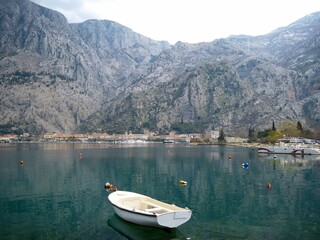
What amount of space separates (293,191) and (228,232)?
23.9m

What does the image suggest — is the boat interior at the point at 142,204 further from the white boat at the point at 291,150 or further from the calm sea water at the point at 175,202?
the white boat at the point at 291,150

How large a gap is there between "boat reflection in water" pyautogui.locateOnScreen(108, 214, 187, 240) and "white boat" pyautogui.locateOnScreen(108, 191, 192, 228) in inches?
22.4

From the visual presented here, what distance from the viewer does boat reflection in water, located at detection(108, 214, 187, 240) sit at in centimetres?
2717

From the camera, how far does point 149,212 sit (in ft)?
92.6

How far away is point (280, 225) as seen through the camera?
30172 mm

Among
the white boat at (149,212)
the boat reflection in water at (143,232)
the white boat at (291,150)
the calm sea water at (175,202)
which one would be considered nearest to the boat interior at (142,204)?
the white boat at (149,212)

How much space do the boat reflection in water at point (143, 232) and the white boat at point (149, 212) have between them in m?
0.57

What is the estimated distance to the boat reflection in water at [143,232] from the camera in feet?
89.1

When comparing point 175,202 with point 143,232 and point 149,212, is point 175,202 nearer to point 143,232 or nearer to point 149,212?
point 143,232

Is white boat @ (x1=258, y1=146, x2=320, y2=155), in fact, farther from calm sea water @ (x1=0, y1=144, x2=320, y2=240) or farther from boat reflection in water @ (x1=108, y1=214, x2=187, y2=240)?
boat reflection in water @ (x1=108, y1=214, x2=187, y2=240)

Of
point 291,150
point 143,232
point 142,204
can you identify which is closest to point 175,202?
point 142,204

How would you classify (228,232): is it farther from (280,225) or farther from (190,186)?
(190,186)

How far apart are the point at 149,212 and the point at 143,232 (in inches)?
73.7

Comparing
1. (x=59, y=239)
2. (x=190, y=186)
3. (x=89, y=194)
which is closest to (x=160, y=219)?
(x=59, y=239)
